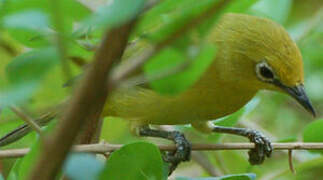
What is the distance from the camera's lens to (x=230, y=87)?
3.10 m

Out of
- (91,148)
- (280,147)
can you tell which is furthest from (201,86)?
(91,148)

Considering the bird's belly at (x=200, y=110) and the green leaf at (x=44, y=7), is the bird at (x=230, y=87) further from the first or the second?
the green leaf at (x=44, y=7)

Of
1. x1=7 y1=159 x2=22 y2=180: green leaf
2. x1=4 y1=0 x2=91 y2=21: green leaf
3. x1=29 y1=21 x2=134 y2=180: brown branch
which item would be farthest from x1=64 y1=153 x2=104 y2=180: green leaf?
x1=7 y1=159 x2=22 y2=180: green leaf

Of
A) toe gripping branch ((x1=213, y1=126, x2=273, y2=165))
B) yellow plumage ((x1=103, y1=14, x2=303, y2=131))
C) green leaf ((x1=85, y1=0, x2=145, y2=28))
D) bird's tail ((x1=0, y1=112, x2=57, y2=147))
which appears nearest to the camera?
green leaf ((x1=85, y1=0, x2=145, y2=28))

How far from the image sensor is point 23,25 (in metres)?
0.84

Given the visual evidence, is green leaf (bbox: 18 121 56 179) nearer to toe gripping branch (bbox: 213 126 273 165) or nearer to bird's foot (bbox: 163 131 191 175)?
bird's foot (bbox: 163 131 191 175)

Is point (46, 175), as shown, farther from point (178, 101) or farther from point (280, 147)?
point (178, 101)

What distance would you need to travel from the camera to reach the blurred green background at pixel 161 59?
2.77ft

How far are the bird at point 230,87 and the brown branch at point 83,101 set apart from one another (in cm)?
185

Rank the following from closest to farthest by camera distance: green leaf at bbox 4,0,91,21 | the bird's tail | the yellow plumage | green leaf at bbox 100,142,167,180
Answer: green leaf at bbox 4,0,91,21, green leaf at bbox 100,142,167,180, the bird's tail, the yellow plumage

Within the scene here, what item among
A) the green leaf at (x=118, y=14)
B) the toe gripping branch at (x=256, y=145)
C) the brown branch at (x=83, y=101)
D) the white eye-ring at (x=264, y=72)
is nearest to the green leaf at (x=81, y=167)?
the brown branch at (x=83, y=101)

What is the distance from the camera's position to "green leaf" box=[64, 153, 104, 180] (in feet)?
2.81

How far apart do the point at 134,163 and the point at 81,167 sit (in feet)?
2.22

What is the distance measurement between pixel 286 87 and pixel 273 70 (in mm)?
102
